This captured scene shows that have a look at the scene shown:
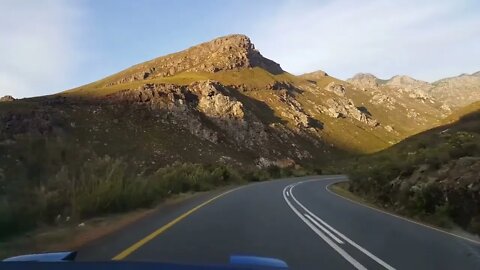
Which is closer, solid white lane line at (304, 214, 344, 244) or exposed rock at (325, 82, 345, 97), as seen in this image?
solid white lane line at (304, 214, 344, 244)

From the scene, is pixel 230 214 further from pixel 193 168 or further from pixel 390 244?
pixel 193 168

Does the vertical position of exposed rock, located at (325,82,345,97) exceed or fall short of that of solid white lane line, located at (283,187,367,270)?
it exceeds it

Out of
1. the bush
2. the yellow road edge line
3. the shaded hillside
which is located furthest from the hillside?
the shaded hillside

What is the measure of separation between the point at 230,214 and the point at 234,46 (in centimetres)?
15032

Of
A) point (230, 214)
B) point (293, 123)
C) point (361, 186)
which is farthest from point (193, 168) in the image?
point (293, 123)

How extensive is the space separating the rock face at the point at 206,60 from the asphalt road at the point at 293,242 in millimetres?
134803

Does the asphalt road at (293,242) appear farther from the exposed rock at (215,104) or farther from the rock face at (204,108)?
the exposed rock at (215,104)

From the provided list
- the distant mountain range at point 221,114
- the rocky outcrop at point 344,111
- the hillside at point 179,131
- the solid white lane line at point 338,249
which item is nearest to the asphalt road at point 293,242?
the solid white lane line at point 338,249

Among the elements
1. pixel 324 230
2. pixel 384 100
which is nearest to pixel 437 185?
pixel 324 230

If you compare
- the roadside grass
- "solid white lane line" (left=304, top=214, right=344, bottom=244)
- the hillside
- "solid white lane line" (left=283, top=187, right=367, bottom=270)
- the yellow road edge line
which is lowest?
"solid white lane line" (left=304, top=214, right=344, bottom=244)

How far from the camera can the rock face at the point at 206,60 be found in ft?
511

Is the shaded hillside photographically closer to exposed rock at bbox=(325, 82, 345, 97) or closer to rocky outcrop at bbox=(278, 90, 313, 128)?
rocky outcrop at bbox=(278, 90, 313, 128)

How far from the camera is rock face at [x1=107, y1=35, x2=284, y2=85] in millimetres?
155875

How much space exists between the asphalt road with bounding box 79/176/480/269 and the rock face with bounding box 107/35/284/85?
13480 centimetres
